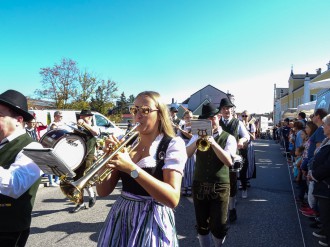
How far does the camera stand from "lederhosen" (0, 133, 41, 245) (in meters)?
2.19

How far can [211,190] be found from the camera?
10.9 ft

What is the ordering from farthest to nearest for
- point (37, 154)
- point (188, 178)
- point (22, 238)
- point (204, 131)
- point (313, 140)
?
point (188, 178) → point (313, 140) → point (204, 131) → point (22, 238) → point (37, 154)

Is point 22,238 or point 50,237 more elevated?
point 22,238

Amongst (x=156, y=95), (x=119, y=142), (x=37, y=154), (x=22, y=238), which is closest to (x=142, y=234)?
(x=119, y=142)

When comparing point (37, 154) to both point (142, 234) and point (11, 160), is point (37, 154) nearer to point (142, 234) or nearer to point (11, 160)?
point (11, 160)

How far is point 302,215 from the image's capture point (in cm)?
551

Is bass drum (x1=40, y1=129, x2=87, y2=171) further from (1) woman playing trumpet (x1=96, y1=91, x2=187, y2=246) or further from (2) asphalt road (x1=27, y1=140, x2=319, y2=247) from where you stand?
(1) woman playing trumpet (x1=96, y1=91, x2=187, y2=246)

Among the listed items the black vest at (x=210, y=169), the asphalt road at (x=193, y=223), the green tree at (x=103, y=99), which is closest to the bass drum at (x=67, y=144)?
the asphalt road at (x=193, y=223)

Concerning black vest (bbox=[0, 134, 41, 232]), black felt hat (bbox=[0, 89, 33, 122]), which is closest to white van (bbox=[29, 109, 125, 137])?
black felt hat (bbox=[0, 89, 33, 122])

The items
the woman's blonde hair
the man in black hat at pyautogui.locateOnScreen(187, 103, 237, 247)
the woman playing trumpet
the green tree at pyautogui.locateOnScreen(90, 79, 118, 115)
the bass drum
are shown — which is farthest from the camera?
the green tree at pyautogui.locateOnScreen(90, 79, 118, 115)

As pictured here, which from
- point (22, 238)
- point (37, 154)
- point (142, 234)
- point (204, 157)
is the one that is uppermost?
point (37, 154)

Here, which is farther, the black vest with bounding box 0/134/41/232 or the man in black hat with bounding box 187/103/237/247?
the man in black hat with bounding box 187/103/237/247

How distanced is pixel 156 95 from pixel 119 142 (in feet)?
1.62

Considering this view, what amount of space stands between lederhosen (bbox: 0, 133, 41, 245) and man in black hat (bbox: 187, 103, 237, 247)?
5.81 feet
